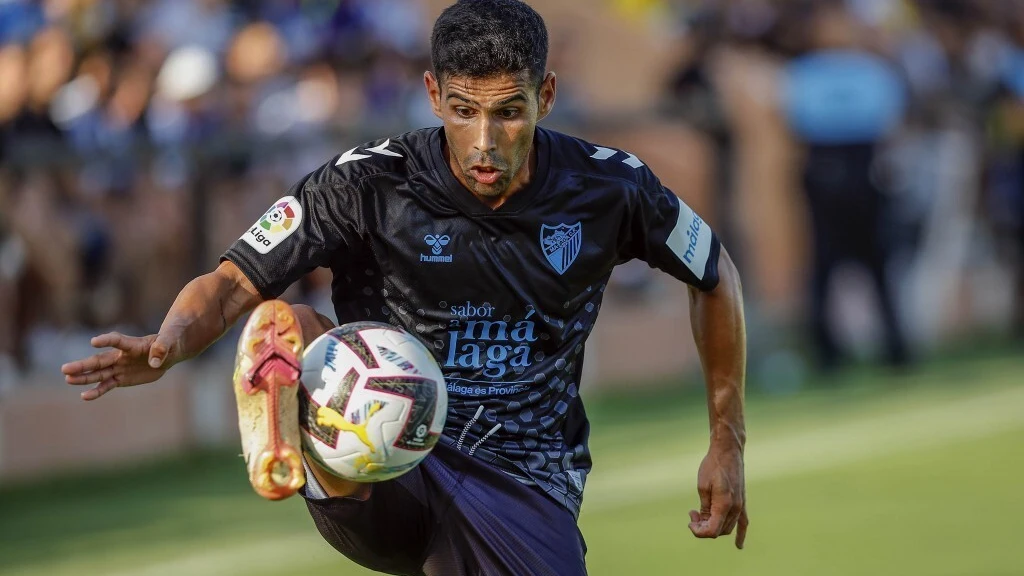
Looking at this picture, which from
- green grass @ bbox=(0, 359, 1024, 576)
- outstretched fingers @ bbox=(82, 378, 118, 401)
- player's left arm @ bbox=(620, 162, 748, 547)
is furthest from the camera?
green grass @ bbox=(0, 359, 1024, 576)

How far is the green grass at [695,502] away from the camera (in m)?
8.29

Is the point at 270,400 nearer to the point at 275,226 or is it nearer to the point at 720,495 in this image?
the point at 275,226

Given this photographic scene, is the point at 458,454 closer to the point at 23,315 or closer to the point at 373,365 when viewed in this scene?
the point at 373,365

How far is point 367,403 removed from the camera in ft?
14.7

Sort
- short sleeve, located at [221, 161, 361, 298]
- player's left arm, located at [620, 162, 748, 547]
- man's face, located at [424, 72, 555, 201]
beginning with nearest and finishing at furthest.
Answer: man's face, located at [424, 72, 555, 201], short sleeve, located at [221, 161, 361, 298], player's left arm, located at [620, 162, 748, 547]

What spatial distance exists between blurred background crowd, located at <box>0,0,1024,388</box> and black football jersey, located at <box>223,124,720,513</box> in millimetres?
5590

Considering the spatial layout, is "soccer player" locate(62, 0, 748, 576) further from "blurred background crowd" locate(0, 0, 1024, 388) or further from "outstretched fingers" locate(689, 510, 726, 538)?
"blurred background crowd" locate(0, 0, 1024, 388)

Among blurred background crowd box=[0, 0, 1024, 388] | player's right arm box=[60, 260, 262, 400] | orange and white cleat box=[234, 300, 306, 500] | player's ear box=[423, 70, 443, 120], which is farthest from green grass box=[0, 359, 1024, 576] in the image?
orange and white cleat box=[234, 300, 306, 500]

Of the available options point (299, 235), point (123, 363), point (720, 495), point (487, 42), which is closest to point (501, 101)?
point (487, 42)

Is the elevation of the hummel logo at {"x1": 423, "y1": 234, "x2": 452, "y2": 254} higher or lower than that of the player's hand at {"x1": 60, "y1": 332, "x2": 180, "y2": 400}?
higher

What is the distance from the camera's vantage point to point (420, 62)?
1312cm

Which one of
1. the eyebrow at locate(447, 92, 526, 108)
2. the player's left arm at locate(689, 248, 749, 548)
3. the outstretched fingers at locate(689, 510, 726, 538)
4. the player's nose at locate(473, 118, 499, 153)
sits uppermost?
the eyebrow at locate(447, 92, 526, 108)

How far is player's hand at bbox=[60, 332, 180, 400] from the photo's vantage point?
4.43 metres

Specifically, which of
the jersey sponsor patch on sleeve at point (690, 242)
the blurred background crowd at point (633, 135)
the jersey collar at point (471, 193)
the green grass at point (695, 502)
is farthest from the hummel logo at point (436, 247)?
the blurred background crowd at point (633, 135)
